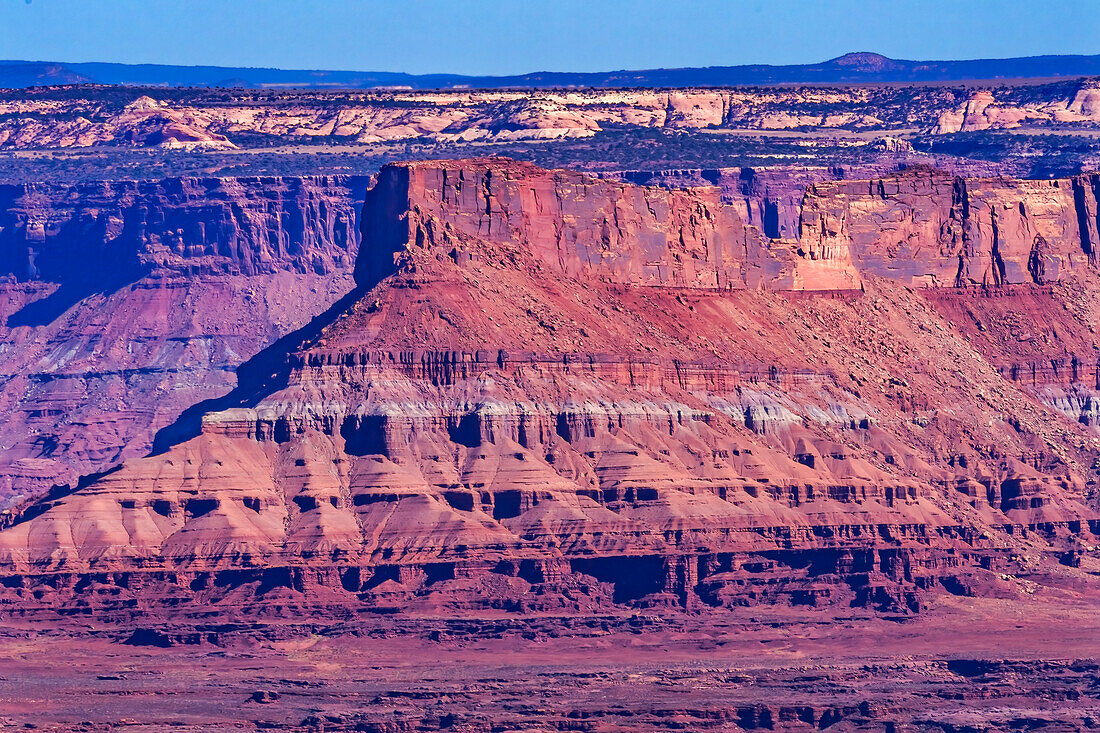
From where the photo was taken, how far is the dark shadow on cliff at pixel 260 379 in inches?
5915

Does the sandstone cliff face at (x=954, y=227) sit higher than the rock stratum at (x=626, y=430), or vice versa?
the sandstone cliff face at (x=954, y=227)

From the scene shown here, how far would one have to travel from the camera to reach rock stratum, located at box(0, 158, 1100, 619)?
141m

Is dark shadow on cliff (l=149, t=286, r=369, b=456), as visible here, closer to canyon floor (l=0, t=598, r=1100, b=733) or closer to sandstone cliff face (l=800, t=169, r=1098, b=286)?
canyon floor (l=0, t=598, r=1100, b=733)

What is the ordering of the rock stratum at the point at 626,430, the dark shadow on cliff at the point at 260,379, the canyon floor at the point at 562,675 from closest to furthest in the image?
the canyon floor at the point at 562,675
the rock stratum at the point at 626,430
the dark shadow on cliff at the point at 260,379

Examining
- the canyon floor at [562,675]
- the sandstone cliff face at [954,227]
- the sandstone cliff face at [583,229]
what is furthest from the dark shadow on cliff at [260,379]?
the sandstone cliff face at [954,227]

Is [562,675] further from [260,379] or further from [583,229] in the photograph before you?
[583,229]

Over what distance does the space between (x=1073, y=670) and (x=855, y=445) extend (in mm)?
19272

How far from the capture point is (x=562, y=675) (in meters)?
135

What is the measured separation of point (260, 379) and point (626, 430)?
14.3 metres

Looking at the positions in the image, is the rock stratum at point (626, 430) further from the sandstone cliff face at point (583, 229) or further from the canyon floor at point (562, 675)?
the canyon floor at point (562, 675)

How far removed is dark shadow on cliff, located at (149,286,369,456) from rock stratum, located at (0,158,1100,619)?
17.7 inches

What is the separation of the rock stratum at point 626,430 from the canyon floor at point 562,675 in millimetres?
1794

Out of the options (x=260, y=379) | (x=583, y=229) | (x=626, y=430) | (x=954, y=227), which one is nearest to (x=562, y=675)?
(x=626, y=430)

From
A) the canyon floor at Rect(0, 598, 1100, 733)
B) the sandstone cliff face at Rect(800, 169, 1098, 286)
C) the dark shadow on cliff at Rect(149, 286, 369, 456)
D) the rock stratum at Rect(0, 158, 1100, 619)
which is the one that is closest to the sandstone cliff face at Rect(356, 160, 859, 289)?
the rock stratum at Rect(0, 158, 1100, 619)
